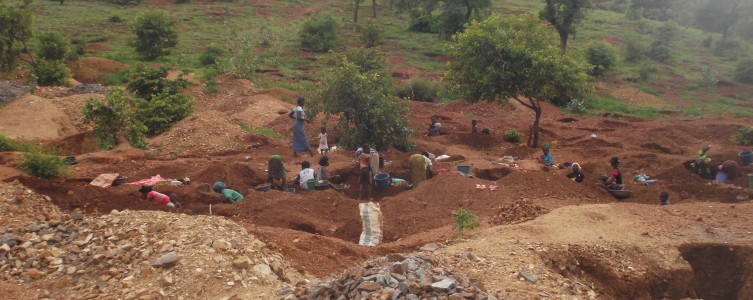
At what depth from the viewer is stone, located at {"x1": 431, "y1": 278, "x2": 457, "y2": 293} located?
17.5 feet

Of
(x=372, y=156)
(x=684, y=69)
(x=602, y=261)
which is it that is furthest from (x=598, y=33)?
(x=602, y=261)

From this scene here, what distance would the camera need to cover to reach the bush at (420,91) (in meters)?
22.8

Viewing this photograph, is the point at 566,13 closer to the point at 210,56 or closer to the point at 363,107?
the point at 363,107

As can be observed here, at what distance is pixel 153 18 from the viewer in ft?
82.4

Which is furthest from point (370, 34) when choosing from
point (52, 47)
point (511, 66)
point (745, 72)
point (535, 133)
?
point (745, 72)

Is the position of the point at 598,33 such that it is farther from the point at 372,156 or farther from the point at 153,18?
the point at 372,156

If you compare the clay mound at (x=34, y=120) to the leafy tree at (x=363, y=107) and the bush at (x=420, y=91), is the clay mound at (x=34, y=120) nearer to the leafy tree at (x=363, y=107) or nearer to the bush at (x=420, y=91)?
the leafy tree at (x=363, y=107)

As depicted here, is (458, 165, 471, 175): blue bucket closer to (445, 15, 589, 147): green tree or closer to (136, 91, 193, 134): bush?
(445, 15, 589, 147): green tree

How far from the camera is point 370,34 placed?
1171 inches

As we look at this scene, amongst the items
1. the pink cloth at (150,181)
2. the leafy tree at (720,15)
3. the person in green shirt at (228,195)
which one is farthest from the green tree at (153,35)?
the leafy tree at (720,15)

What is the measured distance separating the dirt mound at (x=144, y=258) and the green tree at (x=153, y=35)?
60.7 feet

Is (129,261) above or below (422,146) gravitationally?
above

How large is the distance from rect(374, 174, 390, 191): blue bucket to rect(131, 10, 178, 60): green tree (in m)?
16.9

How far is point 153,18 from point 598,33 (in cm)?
2476
